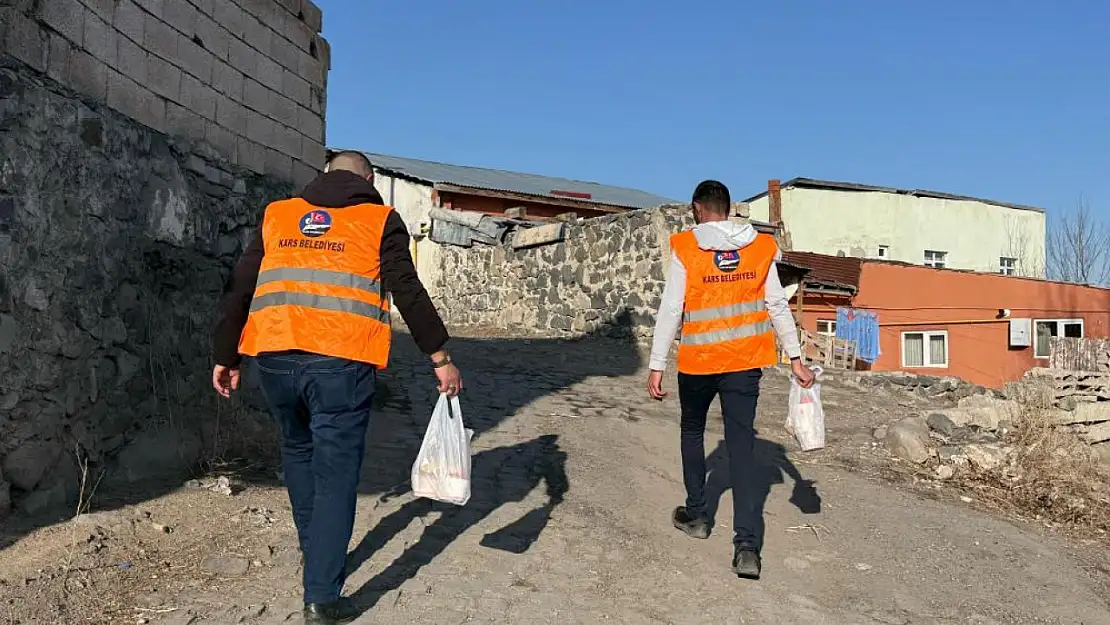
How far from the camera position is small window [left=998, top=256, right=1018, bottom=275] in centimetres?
3389

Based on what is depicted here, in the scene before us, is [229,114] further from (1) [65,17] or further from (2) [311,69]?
(1) [65,17]

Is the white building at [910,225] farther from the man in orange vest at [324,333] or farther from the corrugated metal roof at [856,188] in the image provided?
the man in orange vest at [324,333]

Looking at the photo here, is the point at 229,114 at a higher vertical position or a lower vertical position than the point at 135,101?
higher

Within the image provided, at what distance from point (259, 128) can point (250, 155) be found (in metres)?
0.22

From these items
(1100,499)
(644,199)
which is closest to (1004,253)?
(644,199)

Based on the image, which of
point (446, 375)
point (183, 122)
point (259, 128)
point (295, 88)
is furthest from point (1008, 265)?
point (446, 375)

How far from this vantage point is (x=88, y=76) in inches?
173

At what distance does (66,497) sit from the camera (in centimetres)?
400

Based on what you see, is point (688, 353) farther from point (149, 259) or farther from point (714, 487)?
point (149, 259)

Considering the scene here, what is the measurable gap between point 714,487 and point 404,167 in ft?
69.8

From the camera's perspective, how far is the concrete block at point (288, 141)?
20.9 ft

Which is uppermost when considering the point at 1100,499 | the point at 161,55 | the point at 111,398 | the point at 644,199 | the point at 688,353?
the point at 644,199

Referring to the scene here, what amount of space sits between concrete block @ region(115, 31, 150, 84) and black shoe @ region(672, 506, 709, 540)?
377cm

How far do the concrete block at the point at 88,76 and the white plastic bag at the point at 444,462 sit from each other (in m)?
2.54
